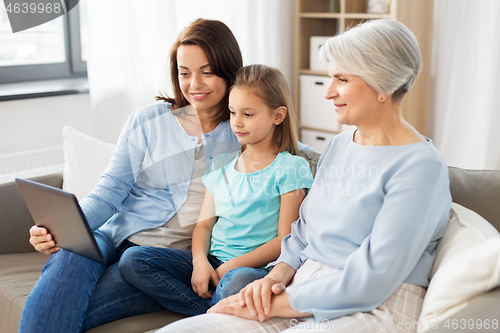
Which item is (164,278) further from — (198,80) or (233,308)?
(198,80)

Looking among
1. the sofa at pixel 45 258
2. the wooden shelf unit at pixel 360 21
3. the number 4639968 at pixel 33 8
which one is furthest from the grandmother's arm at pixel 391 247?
the number 4639968 at pixel 33 8

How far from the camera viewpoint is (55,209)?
1187mm

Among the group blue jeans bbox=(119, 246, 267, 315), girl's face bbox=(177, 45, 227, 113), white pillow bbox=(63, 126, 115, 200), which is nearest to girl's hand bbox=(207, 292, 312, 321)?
blue jeans bbox=(119, 246, 267, 315)

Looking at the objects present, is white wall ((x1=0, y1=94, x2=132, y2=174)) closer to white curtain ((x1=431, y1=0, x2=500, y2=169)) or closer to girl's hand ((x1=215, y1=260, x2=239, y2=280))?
girl's hand ((x1=215, y1=260, x2=239, y2=280))

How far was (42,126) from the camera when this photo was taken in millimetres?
2557

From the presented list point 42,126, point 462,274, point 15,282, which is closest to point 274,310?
point 462,274

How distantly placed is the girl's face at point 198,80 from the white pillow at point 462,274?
77 cm

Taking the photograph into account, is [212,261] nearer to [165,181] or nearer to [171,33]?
[165,181]

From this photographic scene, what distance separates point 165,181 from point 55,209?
356 mm

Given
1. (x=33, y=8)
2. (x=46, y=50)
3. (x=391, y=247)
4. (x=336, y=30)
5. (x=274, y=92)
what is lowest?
(x=391, y=247)

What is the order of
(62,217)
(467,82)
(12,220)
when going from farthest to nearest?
(467,82)
(12,220)
(62,217)

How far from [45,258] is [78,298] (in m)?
0.60

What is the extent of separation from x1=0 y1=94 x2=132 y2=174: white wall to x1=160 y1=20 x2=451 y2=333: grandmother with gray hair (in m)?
1.77

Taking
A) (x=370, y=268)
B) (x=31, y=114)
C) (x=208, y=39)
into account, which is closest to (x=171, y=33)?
(x=31, y=114)
